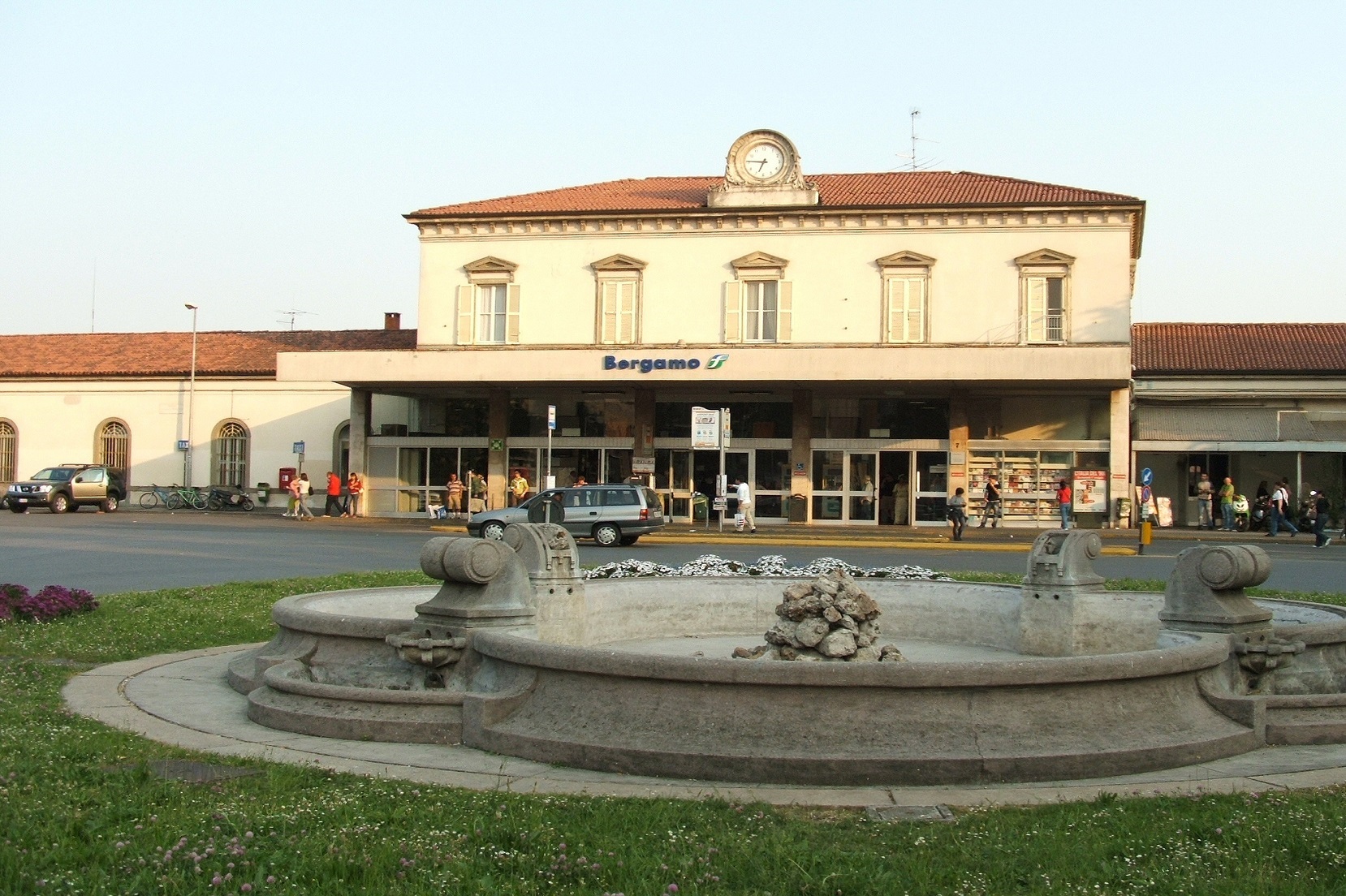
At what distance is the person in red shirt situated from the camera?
4141 cm

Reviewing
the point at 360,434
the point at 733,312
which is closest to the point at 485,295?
the point at 360,434

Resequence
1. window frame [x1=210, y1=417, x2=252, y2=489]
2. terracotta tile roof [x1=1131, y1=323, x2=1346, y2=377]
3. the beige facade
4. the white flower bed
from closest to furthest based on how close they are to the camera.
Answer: the white flower bed < terracotta tile roof [x1=1131, y1=323, x2=1346, y2=377] < the beige facade < window frame [x1=210, y1=417, x2=252, y2=489]

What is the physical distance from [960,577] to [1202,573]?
26.7 ft

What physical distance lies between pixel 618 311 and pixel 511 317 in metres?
3.45

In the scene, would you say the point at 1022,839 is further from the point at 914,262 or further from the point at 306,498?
the point at 306,498

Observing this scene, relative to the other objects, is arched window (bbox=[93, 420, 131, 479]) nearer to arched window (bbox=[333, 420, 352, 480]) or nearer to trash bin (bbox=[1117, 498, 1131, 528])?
arched window (bbox=[333, 420, 352, 480])

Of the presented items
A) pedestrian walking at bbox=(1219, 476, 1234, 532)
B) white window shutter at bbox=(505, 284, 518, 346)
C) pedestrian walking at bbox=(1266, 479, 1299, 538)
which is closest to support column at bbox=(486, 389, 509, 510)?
white window shutter at bbox=(505, 284, 518, 346)

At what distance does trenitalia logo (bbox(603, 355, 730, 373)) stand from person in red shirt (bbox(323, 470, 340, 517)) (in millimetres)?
9784

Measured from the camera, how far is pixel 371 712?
25.1ft

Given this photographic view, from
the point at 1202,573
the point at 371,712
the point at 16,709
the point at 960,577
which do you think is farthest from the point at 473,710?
the point at 960,577

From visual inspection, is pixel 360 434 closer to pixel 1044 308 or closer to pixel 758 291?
pixel 758 291

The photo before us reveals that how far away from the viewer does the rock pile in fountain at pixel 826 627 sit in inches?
342

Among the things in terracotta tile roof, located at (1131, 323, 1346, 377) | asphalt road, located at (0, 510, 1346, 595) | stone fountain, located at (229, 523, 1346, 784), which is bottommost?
asphalt road, located at (0, 510, 1346, 595)

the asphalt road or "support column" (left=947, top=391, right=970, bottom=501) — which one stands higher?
"support column" (left=947, top=391, right=970, bottom=501)
